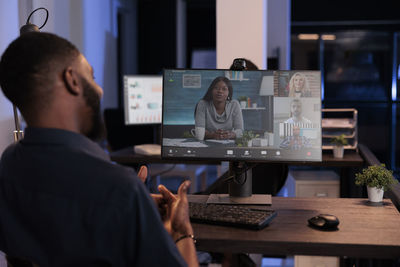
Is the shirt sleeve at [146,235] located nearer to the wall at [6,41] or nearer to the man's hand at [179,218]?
the man's hand at [179,218]

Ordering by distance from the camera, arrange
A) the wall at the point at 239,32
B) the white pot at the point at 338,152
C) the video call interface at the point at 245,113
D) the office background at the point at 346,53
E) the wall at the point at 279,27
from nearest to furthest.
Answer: the video call interface at the point at 245,113
the white pot at the point at 338,152
the wall at the point at 239,32
the wall at the point at 279,27
the office background at the point at 346,53

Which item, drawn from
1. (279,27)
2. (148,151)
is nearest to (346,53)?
(279,27)

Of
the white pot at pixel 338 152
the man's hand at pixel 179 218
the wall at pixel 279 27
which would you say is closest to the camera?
the man's hand at pixel 179 218

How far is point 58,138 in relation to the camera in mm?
1047

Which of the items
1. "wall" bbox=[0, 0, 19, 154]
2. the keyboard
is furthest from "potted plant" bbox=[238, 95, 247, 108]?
"wall" bbox=[0, 0, 19, 154]

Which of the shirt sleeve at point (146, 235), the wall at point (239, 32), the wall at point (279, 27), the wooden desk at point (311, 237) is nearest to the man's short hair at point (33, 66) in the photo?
the shirt sleeve at point (146, 235)

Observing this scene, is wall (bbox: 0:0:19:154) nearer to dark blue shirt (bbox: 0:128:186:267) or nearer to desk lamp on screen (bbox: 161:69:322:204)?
desk lamp on screen (bbox: 161:69:322:204)

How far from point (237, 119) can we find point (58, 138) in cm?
88

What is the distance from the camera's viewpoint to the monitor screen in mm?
3568

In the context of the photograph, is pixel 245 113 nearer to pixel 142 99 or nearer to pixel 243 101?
pixel 243 101

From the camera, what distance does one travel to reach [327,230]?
4.97ft

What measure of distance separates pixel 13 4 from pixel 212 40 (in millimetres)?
6551

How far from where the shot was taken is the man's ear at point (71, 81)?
3.43 ft

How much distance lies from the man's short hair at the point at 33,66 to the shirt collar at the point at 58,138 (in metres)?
0.05
